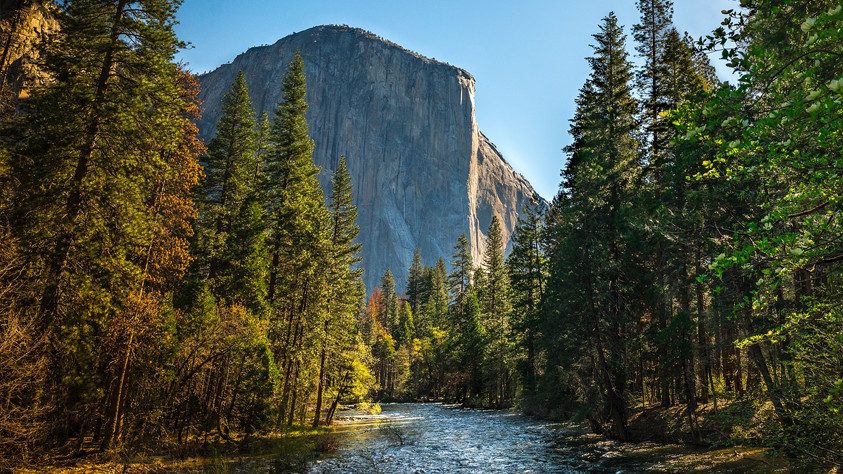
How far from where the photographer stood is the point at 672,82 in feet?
75.5

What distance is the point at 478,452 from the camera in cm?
2002

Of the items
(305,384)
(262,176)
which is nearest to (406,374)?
(305,384)

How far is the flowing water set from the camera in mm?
16234

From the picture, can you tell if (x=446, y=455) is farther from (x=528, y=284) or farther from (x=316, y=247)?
(x=528, y=284)

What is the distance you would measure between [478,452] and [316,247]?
1482 centimetres

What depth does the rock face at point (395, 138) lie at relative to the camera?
165125 millimetres

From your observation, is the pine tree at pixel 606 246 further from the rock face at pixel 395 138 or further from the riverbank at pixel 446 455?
the rock face at pixel 395 138

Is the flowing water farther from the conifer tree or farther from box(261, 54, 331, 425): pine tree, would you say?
the conifer tree

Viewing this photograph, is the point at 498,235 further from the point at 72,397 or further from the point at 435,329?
the point at 72,397

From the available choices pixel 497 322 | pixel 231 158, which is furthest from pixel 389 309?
pixel 231 158

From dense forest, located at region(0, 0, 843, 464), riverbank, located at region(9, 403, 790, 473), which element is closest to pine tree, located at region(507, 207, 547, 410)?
dense forest, located at region(0, 0, 843, 464)

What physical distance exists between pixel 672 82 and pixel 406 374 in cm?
5485

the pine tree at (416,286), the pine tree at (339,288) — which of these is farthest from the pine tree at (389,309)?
the pine tree at (339,288)

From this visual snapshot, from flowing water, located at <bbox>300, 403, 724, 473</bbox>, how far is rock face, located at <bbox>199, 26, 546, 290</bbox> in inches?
5079
